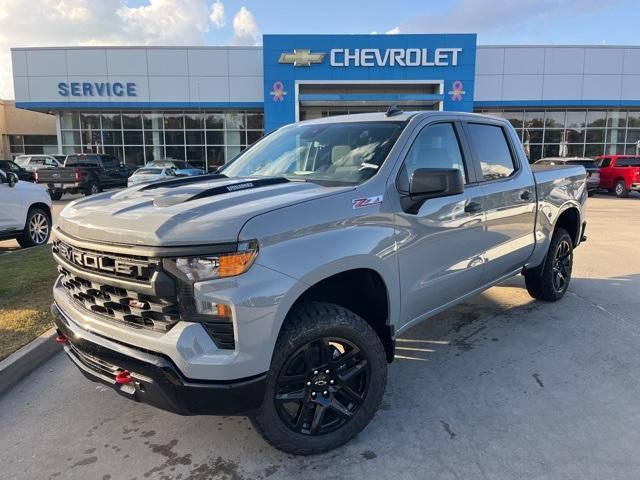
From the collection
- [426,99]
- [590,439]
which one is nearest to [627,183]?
[426,99]

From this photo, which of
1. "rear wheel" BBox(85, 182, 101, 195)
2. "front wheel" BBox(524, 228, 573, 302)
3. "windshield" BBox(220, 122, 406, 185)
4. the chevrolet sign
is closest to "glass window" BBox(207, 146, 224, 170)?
the chevrolet sign

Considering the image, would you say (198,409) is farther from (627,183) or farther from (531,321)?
(627,183)

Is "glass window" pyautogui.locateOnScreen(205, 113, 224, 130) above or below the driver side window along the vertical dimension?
above

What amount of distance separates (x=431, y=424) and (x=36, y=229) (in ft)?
29.2

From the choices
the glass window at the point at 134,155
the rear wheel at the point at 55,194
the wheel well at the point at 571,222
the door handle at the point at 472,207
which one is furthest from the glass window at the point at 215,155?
the door handle at the point at 472,207

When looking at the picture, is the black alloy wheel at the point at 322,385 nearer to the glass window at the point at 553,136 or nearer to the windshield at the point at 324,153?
the windshield at the point at 324,153

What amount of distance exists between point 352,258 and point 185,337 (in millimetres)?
1003

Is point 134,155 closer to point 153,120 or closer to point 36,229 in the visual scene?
point 153,120

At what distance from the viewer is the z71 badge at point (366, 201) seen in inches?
117

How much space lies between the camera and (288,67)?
93.9 ft

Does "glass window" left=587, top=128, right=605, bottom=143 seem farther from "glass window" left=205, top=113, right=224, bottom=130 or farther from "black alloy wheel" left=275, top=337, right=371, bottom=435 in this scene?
"black alloy wheel" left=275, top=337, right=371, bottom=435

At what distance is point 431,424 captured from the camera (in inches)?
129

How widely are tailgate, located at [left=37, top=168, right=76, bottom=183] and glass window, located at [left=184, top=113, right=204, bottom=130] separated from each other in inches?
506

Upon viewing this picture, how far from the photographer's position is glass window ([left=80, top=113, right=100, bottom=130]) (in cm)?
3266
